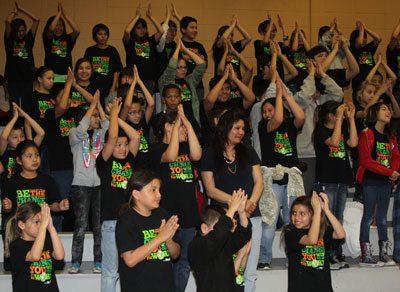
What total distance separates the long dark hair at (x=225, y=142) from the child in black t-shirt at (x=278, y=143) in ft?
2.74

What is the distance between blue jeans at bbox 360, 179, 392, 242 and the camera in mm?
5820

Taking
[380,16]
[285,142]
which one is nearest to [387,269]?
[285,142]

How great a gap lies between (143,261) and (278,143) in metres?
2.44

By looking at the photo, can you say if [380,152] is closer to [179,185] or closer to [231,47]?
[179,185]

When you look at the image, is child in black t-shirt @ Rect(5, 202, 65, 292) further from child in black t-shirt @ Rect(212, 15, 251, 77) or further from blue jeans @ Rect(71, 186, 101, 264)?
child in black t-shirt @ Rect(212, 15, 251, 77)

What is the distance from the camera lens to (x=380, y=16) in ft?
35.4

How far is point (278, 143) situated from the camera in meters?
5.75

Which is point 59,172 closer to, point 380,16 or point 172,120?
point 172,120

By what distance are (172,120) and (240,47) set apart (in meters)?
4.26

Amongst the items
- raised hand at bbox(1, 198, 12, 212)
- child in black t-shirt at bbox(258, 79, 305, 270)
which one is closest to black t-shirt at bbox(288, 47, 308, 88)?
child in black t-shirt at bbox(258, 79, 305, 270)

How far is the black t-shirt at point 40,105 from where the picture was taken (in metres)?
6.66

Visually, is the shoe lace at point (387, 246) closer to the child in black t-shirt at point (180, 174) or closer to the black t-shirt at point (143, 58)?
the child in black t-shirt at point (180, 174)

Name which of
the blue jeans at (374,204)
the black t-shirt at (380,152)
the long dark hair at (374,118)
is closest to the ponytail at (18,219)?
the blue jeans at (374,204)

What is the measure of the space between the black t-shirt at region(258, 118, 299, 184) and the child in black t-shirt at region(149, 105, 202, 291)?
0.99 metres
